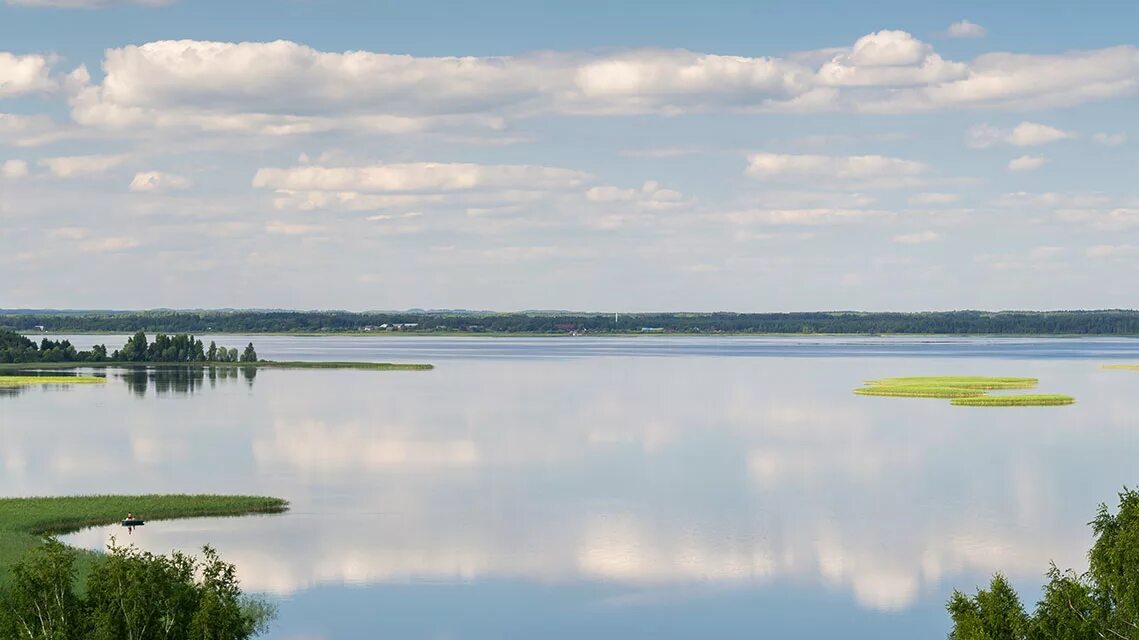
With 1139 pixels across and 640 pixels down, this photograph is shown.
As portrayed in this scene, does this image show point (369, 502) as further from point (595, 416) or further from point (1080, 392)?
point (1080, 392)

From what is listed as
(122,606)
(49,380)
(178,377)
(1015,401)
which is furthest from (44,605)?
(178,377)

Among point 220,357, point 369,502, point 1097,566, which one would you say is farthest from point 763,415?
point 220,357

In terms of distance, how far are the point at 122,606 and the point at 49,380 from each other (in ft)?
281

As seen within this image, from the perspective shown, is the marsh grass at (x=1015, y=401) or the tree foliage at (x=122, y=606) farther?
the marsh grass at (x=1015, y=401)

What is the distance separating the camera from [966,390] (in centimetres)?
9069

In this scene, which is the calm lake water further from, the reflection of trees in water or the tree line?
the tree line

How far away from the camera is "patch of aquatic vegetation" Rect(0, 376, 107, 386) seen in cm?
9712

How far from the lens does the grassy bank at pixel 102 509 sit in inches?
1437

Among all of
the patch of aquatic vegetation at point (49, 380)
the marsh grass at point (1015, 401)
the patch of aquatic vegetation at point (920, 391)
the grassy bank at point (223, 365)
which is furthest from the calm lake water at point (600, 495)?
the grassy bank at point (223, 365)

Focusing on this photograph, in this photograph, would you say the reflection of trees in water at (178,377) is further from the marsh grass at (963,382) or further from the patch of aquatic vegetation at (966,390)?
the marsh grass at (963,382)

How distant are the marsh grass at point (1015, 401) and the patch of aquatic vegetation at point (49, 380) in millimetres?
58028

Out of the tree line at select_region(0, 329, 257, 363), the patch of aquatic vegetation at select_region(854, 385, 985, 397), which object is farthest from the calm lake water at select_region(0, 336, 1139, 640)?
the tree line at select_region(0, 329, 257, 363)

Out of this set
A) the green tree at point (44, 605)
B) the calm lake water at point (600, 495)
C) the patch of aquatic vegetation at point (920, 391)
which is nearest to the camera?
the green tree at point (44, 605)

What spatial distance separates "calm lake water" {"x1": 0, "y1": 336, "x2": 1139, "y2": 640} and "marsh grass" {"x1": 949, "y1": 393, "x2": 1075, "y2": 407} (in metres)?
1.62
